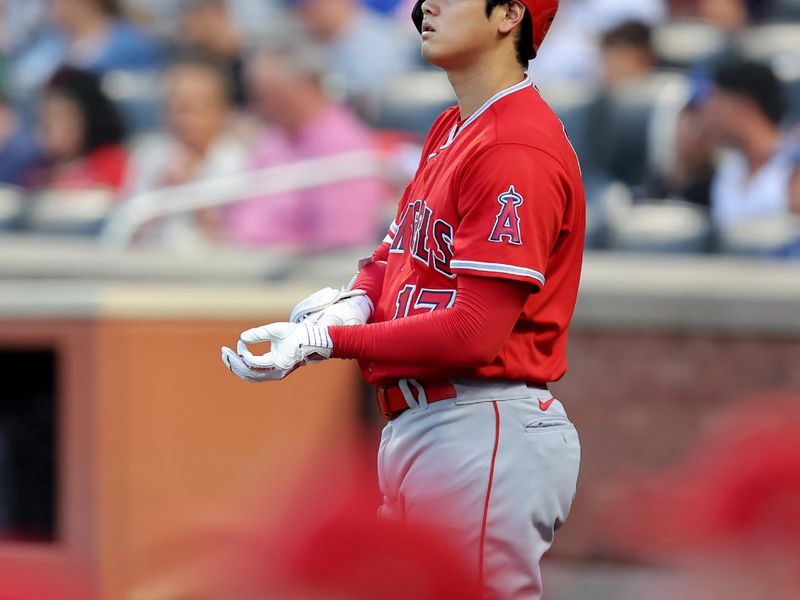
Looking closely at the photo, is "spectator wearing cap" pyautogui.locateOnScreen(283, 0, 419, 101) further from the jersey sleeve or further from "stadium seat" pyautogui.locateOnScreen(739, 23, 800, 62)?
the jersey sleeve

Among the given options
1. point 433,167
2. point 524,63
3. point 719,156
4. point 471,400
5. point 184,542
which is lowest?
point 184,542

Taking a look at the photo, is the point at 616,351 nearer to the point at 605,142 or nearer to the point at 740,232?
the point at 740,232

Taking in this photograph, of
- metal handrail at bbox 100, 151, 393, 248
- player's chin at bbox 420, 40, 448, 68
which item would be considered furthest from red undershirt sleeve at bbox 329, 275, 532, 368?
metal handrail at bbox 100, 151, 393, 248

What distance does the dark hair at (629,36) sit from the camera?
21.2 feet

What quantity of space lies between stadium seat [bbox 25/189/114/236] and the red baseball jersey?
413cm

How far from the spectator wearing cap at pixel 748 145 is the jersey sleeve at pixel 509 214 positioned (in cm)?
325

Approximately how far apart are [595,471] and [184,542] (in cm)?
149

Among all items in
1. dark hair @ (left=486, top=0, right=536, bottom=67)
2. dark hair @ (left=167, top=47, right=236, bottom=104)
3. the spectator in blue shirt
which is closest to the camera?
dark hair @ (left=486, top=0, right=536, bottom=67)

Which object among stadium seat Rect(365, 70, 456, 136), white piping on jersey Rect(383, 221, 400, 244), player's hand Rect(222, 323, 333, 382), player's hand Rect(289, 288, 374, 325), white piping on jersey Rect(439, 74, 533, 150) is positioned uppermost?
stadium seat Rect(365, 70, 456, 136)

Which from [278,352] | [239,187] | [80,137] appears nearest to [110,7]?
[80,137]

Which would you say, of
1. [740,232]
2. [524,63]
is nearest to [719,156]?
[740,232]

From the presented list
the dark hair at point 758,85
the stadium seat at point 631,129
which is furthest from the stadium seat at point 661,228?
the dark hair at point 758,85

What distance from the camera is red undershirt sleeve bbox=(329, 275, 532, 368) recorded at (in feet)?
7.39

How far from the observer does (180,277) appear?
553 cm
